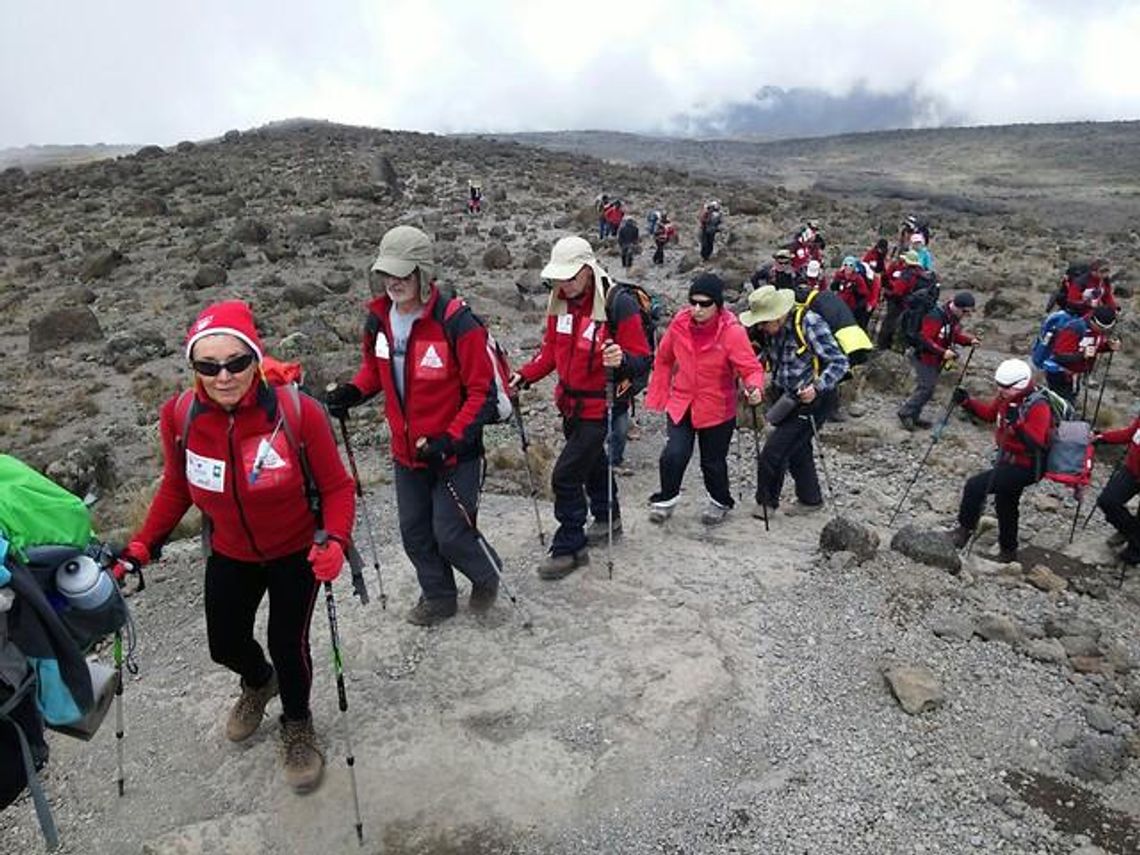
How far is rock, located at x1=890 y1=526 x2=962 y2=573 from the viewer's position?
682 cm

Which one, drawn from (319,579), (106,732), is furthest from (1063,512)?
(106,732)

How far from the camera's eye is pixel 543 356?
20.4ft

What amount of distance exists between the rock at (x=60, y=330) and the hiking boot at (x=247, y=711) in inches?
675

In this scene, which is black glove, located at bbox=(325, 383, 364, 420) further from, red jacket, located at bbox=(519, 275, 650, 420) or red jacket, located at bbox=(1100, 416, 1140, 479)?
red jacket, located at bbox=(1100, 416, 1140, 479)

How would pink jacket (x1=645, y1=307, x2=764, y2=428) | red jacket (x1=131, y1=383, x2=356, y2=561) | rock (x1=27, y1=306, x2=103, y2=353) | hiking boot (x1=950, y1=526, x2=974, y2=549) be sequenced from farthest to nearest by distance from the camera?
rock (x1=27, y1=306, x2=103, y2=353) → hiking boot (x1=950, y1=526, x2=974, y2=549) → pink jacket (x1=645, y1=307, x2=764, y2=428) → red jacket (x1=131, y1=383, x2=356, y2=561)

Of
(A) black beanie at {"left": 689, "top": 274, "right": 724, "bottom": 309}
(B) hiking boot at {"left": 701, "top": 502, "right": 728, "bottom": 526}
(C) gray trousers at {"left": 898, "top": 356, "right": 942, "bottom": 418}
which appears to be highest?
(A) black beanie at {"left": 689, "top": 274, "right": 724, "bottom": 309}

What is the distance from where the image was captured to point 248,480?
3803 mm

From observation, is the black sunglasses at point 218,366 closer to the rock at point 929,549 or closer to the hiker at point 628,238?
the rock at point 929,549

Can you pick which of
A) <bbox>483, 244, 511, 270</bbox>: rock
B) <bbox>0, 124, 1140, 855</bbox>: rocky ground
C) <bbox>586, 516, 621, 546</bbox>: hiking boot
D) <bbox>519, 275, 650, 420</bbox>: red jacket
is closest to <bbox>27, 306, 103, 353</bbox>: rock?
<bbox>0, 124, 1140, 855</bbox>: rocky ground

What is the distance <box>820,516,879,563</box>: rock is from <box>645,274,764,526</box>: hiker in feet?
3.46

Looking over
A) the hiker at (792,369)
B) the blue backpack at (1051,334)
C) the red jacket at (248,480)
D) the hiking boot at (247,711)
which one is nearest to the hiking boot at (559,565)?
the hiker at (792,369)

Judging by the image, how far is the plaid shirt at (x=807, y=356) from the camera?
7145mm

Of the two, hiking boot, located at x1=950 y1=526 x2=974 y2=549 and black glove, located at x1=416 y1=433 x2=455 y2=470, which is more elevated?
black glove, located at x1=416 y1=433 x2=455 y2=470

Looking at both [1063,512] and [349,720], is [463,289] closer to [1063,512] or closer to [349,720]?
[1063,512]
